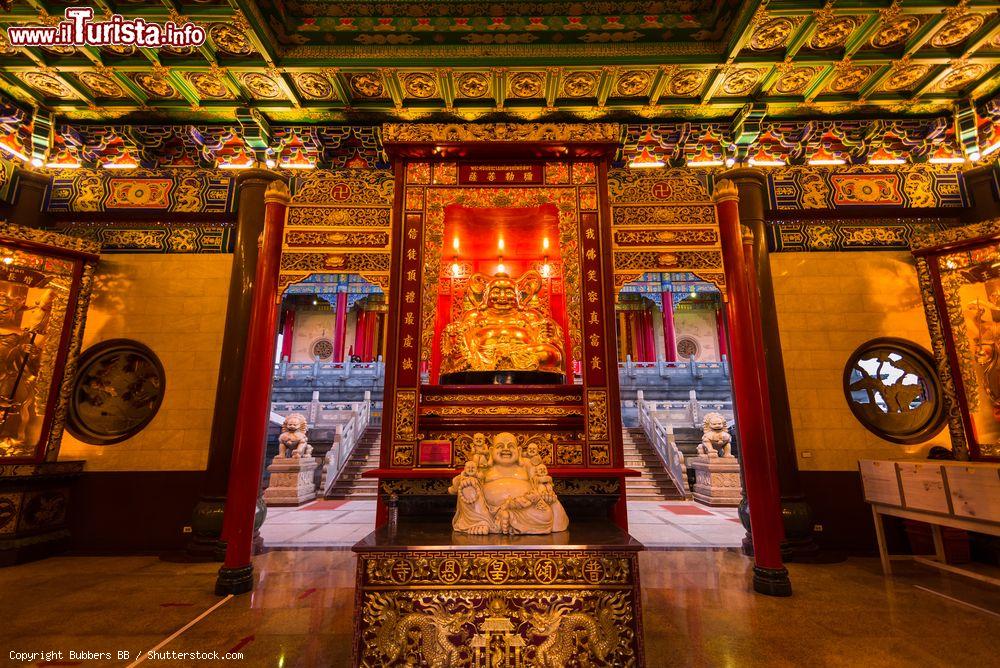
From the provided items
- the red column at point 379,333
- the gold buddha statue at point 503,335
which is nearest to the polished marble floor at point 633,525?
the gold buddha statue at point 503,335

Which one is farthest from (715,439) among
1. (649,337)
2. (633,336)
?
(633,336)

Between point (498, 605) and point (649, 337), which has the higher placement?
point (649, 337)

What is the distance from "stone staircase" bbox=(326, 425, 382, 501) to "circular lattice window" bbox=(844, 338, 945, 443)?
763cm

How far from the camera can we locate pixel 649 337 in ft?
68.7

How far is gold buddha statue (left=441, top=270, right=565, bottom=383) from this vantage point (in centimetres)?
443

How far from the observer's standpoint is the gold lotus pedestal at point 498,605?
2.39 metres

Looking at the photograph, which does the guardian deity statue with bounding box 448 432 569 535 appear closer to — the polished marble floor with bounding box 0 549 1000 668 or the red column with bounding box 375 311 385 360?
the polished marble floor with bounding box 0 549 1000 668

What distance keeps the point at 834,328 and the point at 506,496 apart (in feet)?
17.3

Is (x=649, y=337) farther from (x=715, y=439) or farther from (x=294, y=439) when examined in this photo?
(x=294, y=439)

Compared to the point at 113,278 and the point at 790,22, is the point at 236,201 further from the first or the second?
the point at 790,22

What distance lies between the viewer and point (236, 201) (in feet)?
20.1

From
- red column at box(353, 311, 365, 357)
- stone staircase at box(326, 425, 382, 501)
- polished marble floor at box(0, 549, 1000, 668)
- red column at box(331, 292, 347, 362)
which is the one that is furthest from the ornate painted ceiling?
red column at box(353, 311, 365, 357)

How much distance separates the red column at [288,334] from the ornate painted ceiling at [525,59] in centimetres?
1585

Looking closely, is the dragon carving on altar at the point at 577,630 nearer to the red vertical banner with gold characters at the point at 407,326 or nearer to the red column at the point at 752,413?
the red vertical banner with gold characters at the point at 407,326
